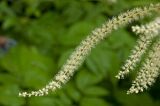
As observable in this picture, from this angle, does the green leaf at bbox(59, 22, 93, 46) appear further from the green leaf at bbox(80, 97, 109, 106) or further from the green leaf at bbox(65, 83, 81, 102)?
the green leaf at bbox(80, 97, 109, 106)

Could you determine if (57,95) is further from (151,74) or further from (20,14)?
(20,14)

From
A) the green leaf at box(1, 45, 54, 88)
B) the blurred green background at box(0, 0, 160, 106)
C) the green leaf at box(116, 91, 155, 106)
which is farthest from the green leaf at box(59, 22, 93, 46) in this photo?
the green leaf at box(116, 91, 155, 106)

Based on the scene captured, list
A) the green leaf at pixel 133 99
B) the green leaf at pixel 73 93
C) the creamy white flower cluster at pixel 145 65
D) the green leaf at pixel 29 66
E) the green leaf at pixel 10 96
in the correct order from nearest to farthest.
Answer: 1. the creamy white flower cluster at pixel 145 65
2. the green leaf at pixel 10 96
3. the green leaf at pixel 73 93
4. the green leaf at pixel 29 66
5. the green leaf at pixel 133 99

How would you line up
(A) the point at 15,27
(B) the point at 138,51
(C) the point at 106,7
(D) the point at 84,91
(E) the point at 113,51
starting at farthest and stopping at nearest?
(A) the point at 15,27, (C) the point at 106,7, (E) the point at 113,51, (D) the point at 84,91, (B) the point at 138,51

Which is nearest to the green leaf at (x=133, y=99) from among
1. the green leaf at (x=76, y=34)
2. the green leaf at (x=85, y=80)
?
the green leaf at (x=85, y=80)

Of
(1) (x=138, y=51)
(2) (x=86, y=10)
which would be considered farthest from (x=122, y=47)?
(1) (x=138, y=51)

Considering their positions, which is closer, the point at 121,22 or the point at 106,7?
the point at 121,22

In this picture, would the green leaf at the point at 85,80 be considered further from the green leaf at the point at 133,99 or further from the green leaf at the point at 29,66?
the green leaf at the point at 133,99

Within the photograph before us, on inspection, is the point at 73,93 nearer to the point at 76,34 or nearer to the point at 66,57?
the point at 66,57

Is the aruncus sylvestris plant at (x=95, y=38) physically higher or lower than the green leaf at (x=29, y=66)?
lower
